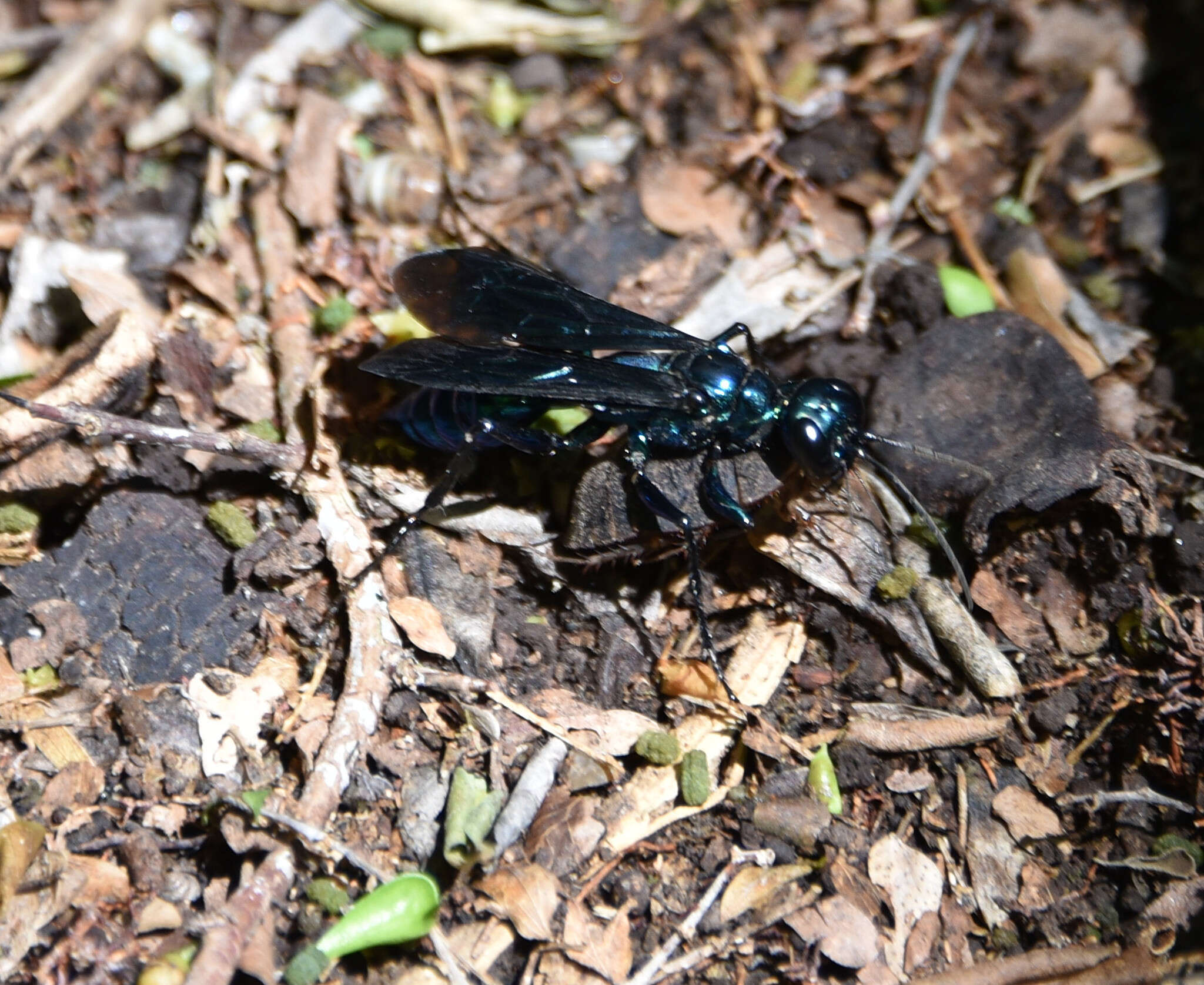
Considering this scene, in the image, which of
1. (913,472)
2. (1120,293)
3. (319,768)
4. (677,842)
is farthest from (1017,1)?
(319,768)

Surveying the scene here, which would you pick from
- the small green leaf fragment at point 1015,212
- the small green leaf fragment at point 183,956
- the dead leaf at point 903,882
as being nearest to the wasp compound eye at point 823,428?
the dead leaf at point 903,882

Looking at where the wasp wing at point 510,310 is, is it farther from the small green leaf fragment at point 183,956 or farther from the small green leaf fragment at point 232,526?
the small green leaf fragment at point 183,956

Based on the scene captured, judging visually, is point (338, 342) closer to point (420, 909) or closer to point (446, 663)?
point (446, 663)

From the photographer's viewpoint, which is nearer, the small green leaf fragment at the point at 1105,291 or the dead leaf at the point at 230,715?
the dead leaf at the point at 230,715

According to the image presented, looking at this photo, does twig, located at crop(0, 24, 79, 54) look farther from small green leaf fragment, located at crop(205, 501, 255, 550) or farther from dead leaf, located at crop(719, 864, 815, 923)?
dead leaf, located at crop(719, 864, 815, 923)

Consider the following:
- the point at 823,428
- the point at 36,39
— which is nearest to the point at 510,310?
the point at 823,428

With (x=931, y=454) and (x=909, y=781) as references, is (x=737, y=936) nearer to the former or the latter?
(x=909, y=781)

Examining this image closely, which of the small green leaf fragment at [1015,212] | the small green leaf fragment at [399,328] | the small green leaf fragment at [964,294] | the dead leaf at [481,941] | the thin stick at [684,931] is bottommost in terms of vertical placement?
the thin stick at [684,931]
